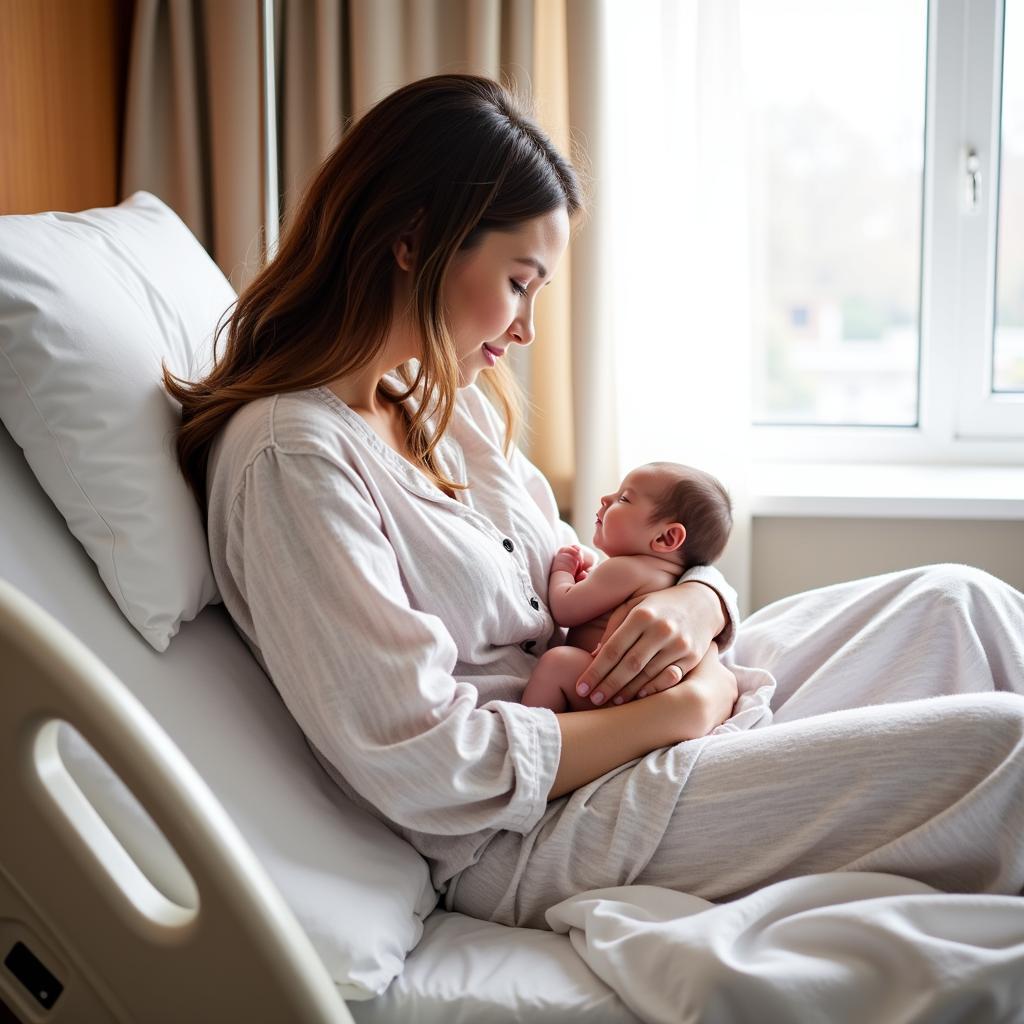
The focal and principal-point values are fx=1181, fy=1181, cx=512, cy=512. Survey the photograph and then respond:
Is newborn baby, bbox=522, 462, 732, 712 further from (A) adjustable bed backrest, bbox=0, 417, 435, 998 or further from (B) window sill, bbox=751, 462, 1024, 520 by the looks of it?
(B) window sill, bbox=751, 462, 1024, 520

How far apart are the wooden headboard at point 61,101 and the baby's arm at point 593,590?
39.0 inches

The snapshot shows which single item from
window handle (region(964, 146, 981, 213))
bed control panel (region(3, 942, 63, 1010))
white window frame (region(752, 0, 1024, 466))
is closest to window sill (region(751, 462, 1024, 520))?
white window frame (region(752, 0, 1024, 466))

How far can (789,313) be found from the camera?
2717 millimetres

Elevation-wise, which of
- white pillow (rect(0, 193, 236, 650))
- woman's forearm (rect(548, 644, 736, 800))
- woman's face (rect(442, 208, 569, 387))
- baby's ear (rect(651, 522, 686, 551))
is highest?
woman's face (rect(442, 208, 569, 387))

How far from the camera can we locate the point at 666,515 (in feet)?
5.06

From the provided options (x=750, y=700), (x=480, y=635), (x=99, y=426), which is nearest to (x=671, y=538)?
(x=750, y=700)

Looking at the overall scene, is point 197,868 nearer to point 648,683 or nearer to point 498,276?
point 648,683

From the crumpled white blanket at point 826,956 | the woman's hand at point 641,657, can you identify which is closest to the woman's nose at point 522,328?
the woman's hand at point 641,657

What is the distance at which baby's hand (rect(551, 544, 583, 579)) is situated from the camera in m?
1.54

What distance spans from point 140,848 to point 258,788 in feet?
0.41

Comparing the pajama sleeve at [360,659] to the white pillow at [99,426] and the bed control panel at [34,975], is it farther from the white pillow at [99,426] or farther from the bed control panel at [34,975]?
the bed control panel at [34,975]

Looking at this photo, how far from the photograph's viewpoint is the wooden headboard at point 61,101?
1755 millimetres

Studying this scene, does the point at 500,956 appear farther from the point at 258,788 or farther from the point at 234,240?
the point at 234,240

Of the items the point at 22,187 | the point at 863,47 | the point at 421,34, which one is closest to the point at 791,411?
the point at 863,47
